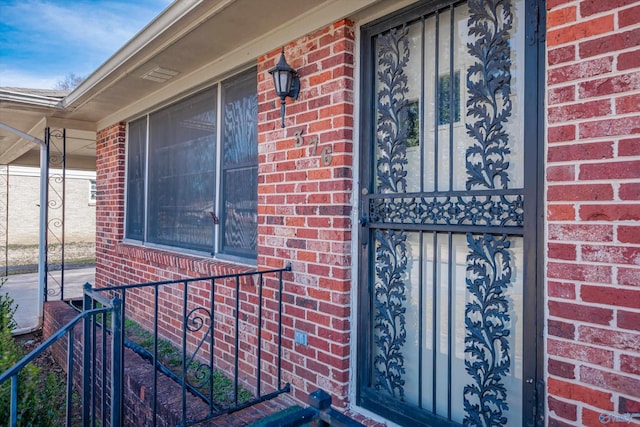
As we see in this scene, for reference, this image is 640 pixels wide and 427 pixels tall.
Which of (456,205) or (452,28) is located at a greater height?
(452,28)

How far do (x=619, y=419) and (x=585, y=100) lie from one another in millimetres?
1064

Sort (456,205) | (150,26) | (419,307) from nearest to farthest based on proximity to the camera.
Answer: (456,205), (419,307), (150,26)

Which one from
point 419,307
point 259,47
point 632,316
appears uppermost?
point 259,47

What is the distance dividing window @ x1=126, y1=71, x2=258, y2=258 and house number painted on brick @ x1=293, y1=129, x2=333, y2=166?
0.68 meters

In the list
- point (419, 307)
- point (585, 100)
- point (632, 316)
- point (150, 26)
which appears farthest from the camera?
point (150, 26)

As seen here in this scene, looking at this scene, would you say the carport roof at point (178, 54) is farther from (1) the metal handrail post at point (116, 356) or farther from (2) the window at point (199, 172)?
(1) the metal handrail post at point (116, 356)

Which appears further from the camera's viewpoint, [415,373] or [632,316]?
[415,373]

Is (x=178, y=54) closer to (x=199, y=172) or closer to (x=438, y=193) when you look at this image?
(x=199, y=172)

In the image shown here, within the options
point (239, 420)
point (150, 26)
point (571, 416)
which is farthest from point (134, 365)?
point (571, 416)

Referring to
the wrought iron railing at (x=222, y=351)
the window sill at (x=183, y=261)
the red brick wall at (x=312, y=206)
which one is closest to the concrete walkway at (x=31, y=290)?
the window sill at (x=183, y=261)

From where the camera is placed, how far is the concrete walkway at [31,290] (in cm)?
560

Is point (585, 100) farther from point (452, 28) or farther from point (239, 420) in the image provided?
point (239, 420)

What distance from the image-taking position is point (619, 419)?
1.39m

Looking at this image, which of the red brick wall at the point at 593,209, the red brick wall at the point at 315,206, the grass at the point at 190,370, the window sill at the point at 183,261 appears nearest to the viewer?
the red brick wall at the point at 593,209
